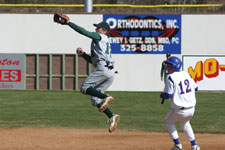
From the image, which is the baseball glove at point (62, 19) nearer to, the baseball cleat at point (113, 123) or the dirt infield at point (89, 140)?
the baseball cleat at point (113, 123)

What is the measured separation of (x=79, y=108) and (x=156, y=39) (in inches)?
454

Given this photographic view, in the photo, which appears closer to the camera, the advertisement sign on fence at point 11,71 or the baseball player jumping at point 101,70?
the baseball player jumping at point 101,70

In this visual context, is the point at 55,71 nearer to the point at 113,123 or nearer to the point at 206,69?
the point at 206,69

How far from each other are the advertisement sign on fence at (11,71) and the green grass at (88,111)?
303 centimetres

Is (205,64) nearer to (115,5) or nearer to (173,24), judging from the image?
(173,24)

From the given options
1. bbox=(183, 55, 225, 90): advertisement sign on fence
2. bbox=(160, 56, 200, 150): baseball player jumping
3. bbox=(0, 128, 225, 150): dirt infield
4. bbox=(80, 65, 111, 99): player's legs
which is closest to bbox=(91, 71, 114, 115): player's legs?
bbox=(80, 65, 111, 99): player's legs

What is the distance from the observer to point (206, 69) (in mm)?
33750

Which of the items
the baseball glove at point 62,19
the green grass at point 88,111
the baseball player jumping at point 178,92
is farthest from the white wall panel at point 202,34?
the baseball player jumping at point 178,92

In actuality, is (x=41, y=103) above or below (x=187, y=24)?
below

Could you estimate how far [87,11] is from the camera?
35219 millimetres

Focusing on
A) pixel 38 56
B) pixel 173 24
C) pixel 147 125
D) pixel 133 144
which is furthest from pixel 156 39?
pixel 133 144

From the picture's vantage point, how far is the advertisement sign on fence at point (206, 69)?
111 ft

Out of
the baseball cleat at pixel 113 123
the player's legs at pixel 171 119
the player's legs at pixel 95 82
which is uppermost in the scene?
the player's legs at pixel 95 82

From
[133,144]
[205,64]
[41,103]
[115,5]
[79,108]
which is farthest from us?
[115,5]
